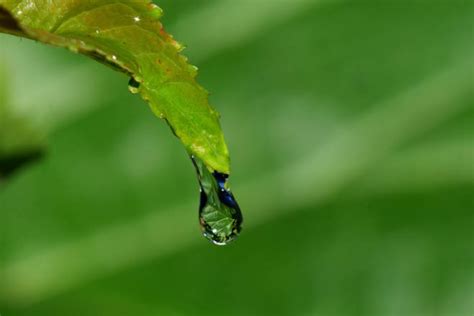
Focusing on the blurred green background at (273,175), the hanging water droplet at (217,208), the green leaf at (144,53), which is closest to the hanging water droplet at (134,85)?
the green leaf at (144,53)

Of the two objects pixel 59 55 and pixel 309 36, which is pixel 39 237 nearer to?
pixel 59 55

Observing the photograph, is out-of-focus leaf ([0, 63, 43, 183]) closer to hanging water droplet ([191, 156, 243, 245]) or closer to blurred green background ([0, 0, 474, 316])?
hanging water droplet ([191, 156, 243, 245])

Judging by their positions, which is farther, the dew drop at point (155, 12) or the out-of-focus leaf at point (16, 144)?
the out-of-focus leaf at point (16, 144)

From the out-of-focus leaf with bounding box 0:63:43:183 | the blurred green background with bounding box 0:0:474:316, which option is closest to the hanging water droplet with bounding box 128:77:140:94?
the out-of-focus leaf with bounding box 0:63:43:183

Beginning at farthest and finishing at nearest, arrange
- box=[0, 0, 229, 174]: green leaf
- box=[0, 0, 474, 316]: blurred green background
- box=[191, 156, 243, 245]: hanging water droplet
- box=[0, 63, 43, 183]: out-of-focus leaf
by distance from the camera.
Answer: box=[0, 0, 474, 316]: blurred green background → box=[0, 63, 43, 183]: out-of-focus leaf → box=[191, 156, 243, 245]: hanging water droplet → box=[0, 0, 229, 174]: green leaf

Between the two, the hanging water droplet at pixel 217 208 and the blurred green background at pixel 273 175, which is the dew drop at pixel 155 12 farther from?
the blurred green background at pixel 273 175

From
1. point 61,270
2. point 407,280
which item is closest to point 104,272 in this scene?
point 61,270

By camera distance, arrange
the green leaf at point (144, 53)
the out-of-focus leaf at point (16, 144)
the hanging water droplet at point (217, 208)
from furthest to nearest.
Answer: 1. the out-of-focus leaf at point (16, 144)
2. the hanging water droplet at point (217, 208)
3. the green leaf at point (144, 53)
